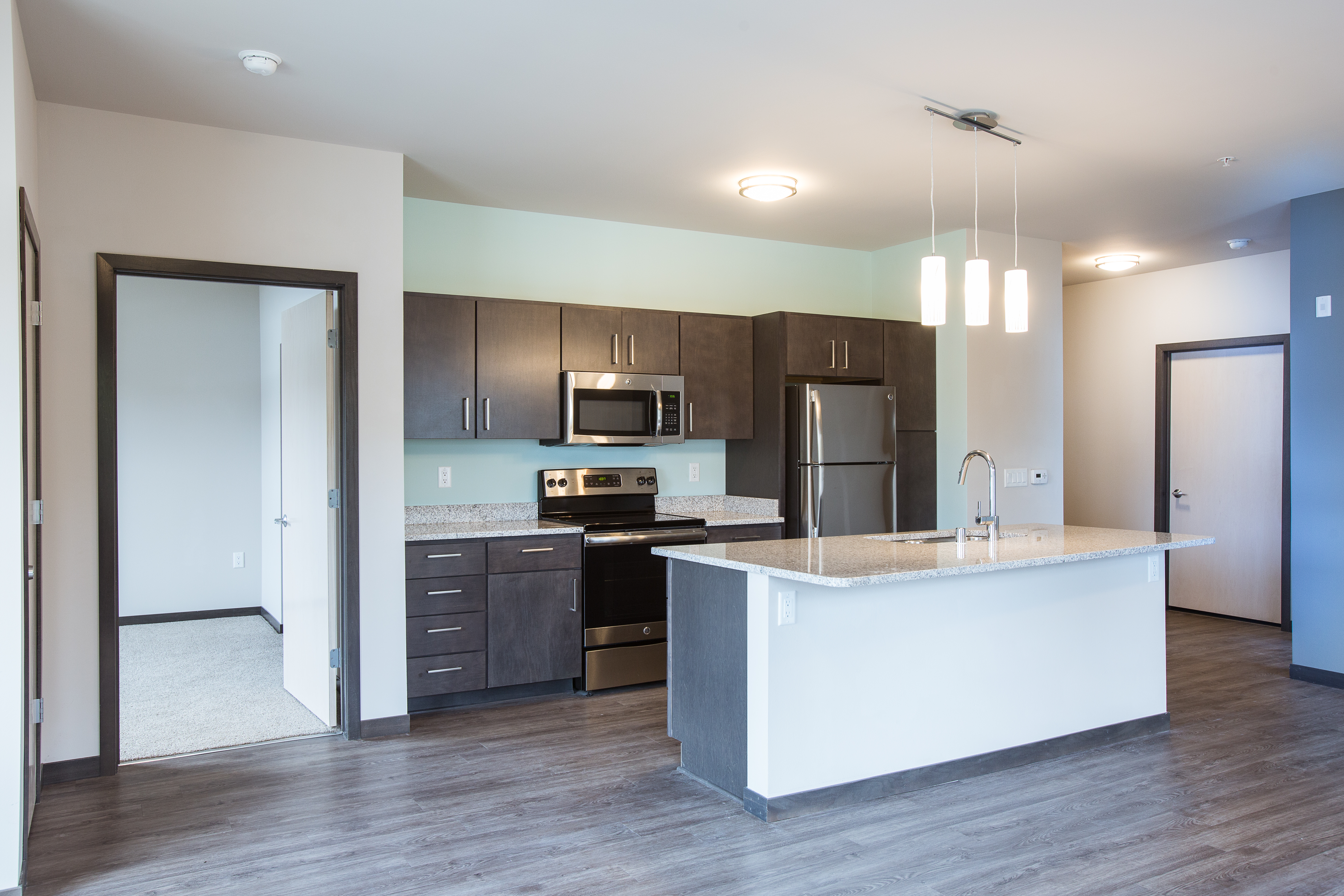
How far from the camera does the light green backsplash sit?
4.77 metres

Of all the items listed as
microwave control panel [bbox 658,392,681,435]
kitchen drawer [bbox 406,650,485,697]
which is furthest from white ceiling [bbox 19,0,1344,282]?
kitchen drawer [bbox 406,650,485,697]

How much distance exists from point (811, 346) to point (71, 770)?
3913 mm

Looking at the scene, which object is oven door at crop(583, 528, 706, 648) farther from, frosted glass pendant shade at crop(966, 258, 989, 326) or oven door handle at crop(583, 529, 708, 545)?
frosted glass pendant shade at crop(966, 258, 989, 326)

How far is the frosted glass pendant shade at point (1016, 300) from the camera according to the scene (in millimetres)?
3439

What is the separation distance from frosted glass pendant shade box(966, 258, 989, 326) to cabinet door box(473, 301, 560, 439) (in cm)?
215

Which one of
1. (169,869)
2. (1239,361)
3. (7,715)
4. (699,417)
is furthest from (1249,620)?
(7,715)

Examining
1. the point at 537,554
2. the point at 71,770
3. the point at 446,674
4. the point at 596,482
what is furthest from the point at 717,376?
the point at 71,770

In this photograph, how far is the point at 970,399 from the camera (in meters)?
5.57

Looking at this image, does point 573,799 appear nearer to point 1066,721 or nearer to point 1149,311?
point 1066,721

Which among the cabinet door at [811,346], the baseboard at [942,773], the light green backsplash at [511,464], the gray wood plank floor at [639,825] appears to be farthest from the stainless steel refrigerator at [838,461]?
the gray wood plank floor at [639,825]

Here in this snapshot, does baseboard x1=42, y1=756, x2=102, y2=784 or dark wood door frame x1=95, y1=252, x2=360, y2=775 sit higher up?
dark wood door frame x1=95, y1=252, x2=360, y2=775

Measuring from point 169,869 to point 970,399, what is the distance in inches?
180

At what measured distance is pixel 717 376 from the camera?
5.25 metres

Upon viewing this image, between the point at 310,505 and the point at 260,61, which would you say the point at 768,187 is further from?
the point at 310,505
